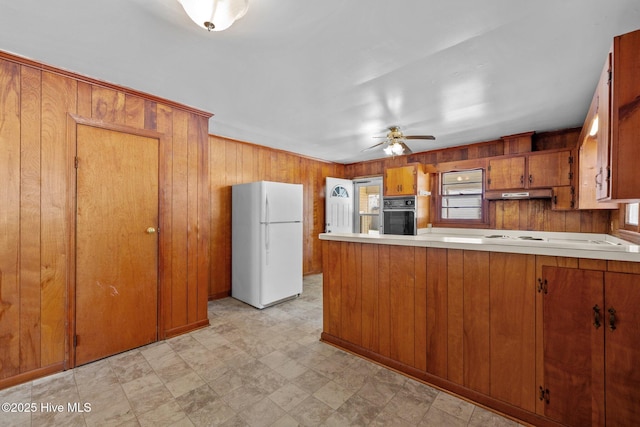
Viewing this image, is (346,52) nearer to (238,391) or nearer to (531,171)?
(238,391)

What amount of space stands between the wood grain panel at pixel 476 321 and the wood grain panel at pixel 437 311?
0.31 ft

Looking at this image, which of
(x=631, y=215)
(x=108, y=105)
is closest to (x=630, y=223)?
(x=631, y=215)

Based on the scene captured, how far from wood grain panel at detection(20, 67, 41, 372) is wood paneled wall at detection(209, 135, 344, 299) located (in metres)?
1.99

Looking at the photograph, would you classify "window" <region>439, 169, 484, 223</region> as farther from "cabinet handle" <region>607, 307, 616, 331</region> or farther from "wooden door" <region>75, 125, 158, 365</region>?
"wooden door" <region>75, 125, 158, 365</region>

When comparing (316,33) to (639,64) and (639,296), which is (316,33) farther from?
(639,296)

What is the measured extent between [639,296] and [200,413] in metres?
2.58

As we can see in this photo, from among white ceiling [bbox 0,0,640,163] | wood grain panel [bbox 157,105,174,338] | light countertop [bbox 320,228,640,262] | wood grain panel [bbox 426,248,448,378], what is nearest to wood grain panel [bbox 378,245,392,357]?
light countertop [bbox 320,228,640,262]

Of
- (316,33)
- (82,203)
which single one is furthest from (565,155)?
(82,203)

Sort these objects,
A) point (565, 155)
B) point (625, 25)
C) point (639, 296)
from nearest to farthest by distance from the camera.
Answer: point (639, 296)
point (625, 25)
point (565, 155)

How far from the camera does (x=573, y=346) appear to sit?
1492 millimetres

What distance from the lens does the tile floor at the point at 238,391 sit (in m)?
1.64

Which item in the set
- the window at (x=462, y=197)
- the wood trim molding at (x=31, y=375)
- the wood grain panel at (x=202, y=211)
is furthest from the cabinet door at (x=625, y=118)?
the wood trim molding at (x=31, y=375)

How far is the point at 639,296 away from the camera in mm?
1342

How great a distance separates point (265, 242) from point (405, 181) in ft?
8.87
